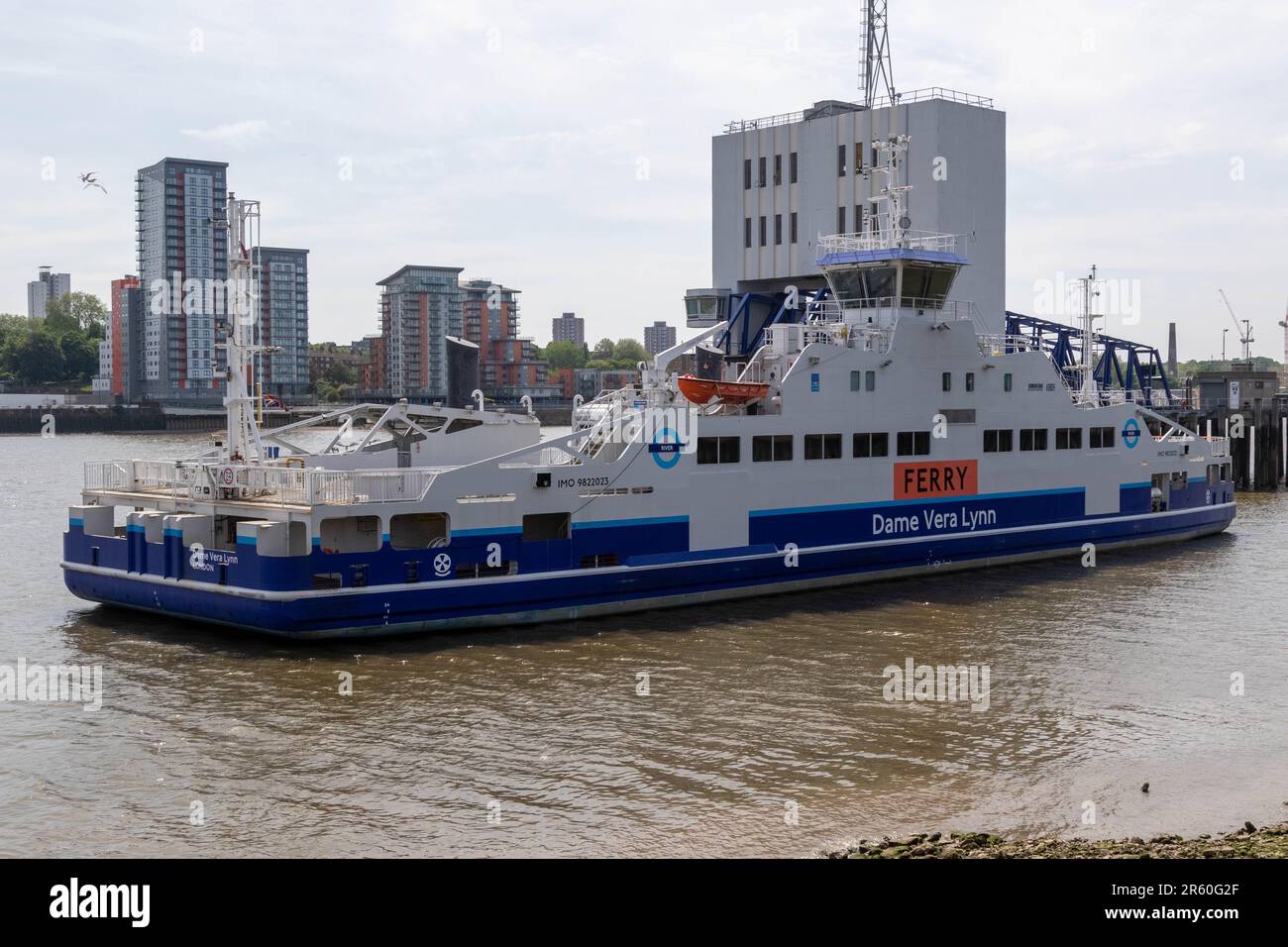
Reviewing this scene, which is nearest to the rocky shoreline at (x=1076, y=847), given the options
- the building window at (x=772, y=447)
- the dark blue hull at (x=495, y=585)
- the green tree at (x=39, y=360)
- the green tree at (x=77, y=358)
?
the dark blue hull at (x=495, y=585)

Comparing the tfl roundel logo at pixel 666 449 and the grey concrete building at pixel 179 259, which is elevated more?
the grey concrete building at pixel 179 259

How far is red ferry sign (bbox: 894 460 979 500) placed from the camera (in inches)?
1095

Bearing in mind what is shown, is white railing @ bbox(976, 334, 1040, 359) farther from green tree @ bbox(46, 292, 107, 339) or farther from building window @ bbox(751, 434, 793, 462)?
green tree @ bbox(46, 292, 107, 339)

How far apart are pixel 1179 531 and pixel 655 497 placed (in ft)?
63.3

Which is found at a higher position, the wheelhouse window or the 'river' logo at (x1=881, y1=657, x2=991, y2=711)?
the wheelhouse window

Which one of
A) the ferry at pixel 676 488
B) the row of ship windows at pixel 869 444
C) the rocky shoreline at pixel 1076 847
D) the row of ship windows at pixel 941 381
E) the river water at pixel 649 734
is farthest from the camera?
the row of ship windows at pixel 941 381

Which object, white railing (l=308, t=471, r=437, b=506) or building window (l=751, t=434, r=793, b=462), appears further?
building window (l=751, t=434, r=793, b=462)

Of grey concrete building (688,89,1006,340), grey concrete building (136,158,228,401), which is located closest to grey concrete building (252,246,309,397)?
grey concrete building (136,158,228,401)

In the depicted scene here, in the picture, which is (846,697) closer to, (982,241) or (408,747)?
(408,747)

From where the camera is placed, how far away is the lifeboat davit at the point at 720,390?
2484 cm

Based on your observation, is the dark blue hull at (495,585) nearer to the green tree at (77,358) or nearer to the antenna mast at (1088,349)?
the antenna mast at (1088,349)

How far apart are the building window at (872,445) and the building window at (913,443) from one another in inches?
17.2

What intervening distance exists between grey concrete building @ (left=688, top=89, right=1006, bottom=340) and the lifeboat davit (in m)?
13.5
